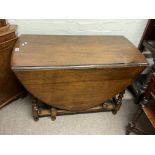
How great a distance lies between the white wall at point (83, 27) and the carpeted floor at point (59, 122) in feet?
2.23

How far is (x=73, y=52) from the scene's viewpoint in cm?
136

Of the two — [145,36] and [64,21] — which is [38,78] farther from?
[145,36]

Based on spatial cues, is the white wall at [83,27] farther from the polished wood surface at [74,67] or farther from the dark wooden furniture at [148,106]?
the dark wooden furniture at [148,106]

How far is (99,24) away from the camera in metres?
1.65

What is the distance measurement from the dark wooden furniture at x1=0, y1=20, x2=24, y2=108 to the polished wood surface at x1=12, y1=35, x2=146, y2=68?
7cm

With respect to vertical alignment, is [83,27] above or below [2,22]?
below

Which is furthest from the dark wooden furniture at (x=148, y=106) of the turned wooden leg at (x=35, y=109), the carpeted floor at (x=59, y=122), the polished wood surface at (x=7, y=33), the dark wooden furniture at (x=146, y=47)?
the polished wood surface at (x=7, y=33)

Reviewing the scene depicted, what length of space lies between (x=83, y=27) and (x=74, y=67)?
1.82 feet

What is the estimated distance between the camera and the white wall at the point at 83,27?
5.16ft

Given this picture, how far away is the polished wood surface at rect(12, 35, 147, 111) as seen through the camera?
4.05 feet

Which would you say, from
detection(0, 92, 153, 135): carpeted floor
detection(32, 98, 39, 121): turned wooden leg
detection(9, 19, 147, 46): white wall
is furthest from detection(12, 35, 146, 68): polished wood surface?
detection(0, 92, 153, 135): carpeted floor

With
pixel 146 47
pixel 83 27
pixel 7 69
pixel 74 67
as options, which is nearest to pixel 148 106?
pixel 146 47

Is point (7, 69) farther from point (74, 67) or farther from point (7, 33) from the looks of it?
point (74, 67)

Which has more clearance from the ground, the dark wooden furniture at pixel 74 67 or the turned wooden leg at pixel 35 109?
the dark wooden furniture at pixel 74 67
